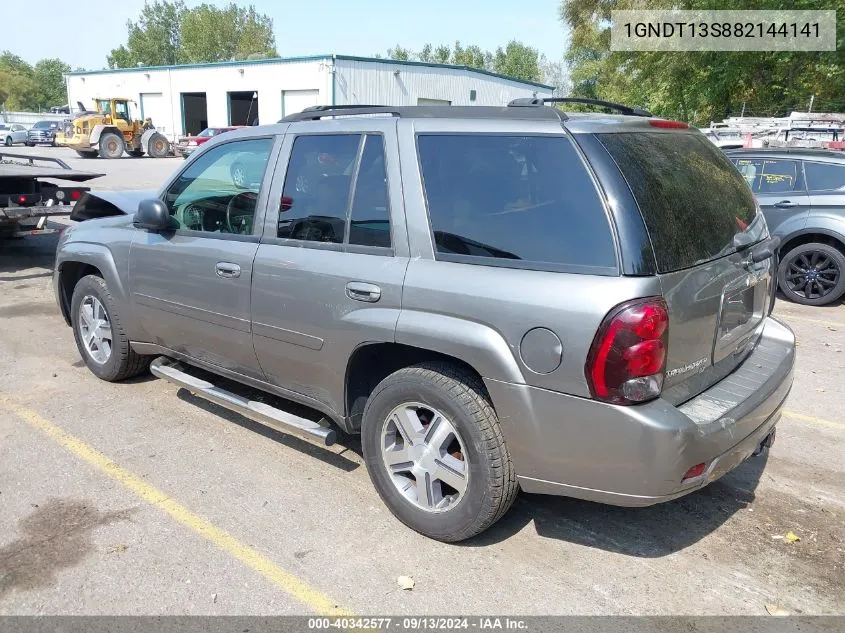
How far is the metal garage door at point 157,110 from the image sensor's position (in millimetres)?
44188

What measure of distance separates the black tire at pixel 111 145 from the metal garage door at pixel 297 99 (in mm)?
7902

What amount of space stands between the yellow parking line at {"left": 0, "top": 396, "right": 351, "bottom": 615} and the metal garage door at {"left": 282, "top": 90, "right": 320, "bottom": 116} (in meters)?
31.8

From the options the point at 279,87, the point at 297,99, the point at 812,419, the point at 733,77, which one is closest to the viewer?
the point at 812,419

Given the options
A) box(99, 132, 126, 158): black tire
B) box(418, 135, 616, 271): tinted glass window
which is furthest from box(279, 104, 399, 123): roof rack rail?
box(99, 132, 126, 158): black tire

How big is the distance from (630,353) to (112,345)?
3.84 metres

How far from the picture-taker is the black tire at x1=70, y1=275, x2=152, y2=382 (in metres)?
4.80

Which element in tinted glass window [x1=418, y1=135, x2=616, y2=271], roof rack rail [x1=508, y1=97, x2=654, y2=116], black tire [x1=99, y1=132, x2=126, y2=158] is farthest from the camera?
black tire [x1=99, y1=132, x2=126, y2=158]

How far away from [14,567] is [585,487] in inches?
98.5

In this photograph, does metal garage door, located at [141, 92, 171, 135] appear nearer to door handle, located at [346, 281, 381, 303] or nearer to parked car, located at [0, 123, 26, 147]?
parked car, located at [0, 123, 26, 147]

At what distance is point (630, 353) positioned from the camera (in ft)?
8.36

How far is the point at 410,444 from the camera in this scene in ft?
10.6

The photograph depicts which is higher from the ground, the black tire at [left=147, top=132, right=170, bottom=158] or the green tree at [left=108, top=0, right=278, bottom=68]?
the green tree at [left=108, top=0, right=278, bottom=68]

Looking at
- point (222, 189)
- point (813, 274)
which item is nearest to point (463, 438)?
point (222, 189)

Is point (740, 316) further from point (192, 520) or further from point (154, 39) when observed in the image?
point (154, 39)
